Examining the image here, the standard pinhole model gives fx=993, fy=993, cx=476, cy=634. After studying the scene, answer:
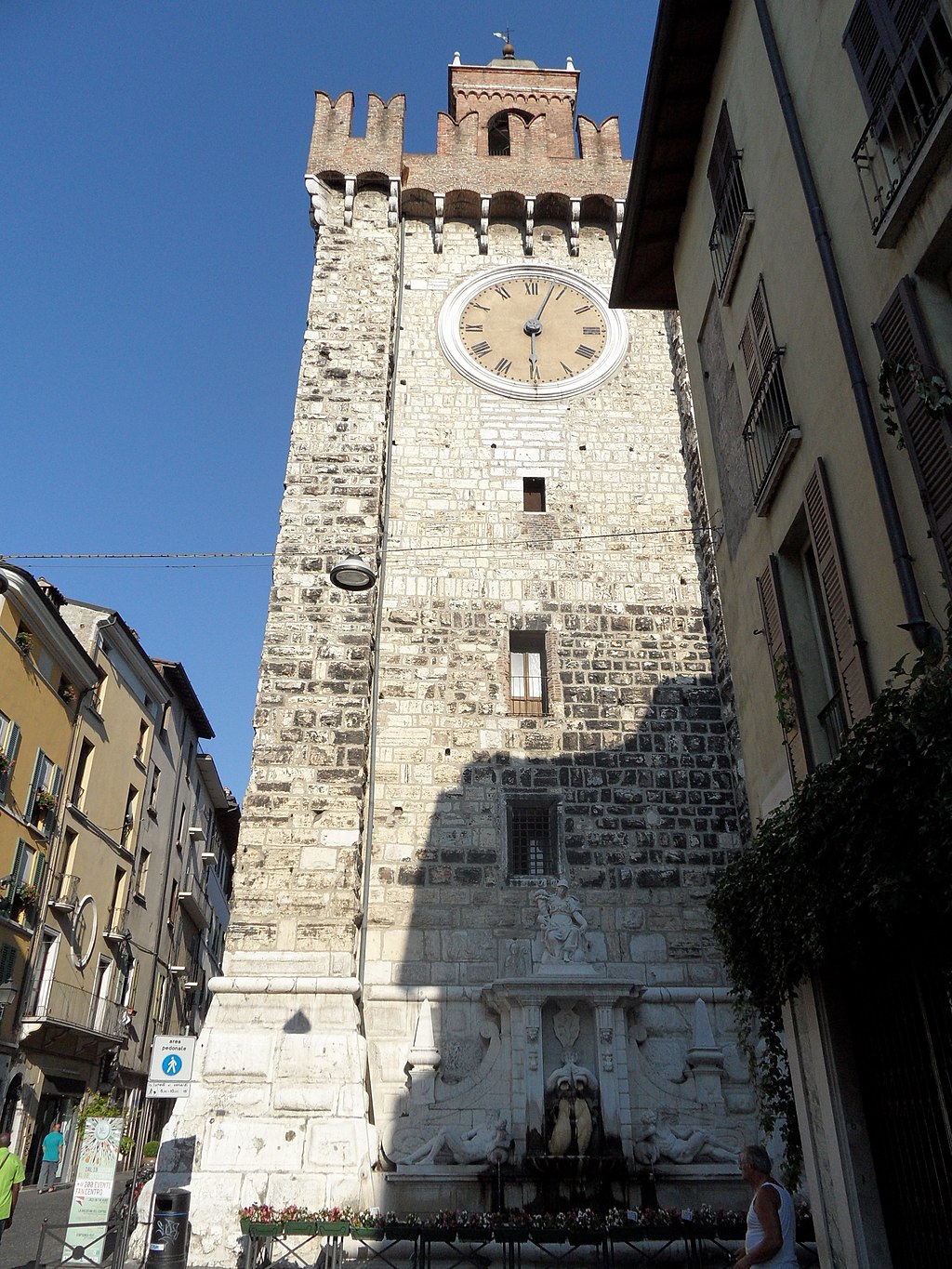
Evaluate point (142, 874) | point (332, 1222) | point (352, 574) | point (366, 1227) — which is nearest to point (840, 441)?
point (352, 574)

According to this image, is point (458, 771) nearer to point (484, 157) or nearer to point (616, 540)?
point (616, 540)

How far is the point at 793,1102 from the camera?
713 cm

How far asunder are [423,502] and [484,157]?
25.1ft

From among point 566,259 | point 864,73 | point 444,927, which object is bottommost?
point 444,927

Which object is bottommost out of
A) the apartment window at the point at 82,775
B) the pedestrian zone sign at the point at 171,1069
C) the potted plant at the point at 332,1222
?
the potted plant at the point at 332,1222

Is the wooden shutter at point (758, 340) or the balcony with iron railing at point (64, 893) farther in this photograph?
the balcony with iron railing at point (64, 893)

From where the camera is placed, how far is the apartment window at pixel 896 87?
5.17 m

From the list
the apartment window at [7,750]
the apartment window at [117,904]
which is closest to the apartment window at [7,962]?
the apartment window at [7,750]

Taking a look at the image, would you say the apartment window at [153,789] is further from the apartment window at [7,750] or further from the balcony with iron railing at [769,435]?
the balcony with iron railing at [769,435]

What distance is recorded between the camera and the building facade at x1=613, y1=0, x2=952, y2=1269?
526 cm

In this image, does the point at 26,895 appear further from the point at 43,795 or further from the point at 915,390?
the point at 915,390

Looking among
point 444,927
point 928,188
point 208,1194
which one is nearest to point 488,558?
point 444,927

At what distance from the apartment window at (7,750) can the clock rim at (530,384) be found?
10.1 metres

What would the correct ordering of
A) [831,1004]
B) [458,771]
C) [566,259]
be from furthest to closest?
[566,259] < [458,771] < [831,1004]
